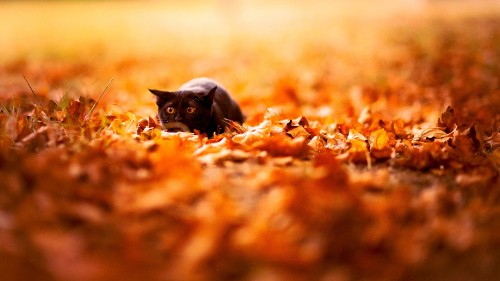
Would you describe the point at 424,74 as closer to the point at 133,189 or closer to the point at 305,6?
the point at 133,189

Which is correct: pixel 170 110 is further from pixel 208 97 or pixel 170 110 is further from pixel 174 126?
pixel 208 97

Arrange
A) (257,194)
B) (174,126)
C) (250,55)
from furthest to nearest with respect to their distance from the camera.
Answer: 1. (250,55)
2. (174,126)
3. (257,194)

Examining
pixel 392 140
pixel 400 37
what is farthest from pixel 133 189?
pixel 400 37

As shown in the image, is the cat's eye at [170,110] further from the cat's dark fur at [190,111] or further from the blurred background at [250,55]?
the blurred background at [250,55]

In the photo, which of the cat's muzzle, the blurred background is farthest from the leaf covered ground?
the blurred background

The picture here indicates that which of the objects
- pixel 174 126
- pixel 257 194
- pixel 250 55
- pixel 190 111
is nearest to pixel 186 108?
pixel 190 111

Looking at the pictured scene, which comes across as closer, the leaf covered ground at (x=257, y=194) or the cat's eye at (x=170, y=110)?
the leaf covered ground at (x=257, y=194)

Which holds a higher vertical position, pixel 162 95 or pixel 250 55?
pixel 162 95

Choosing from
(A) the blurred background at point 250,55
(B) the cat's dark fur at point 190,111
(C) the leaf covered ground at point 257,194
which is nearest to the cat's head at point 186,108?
(B) the cat's dark fur at point 190,111
